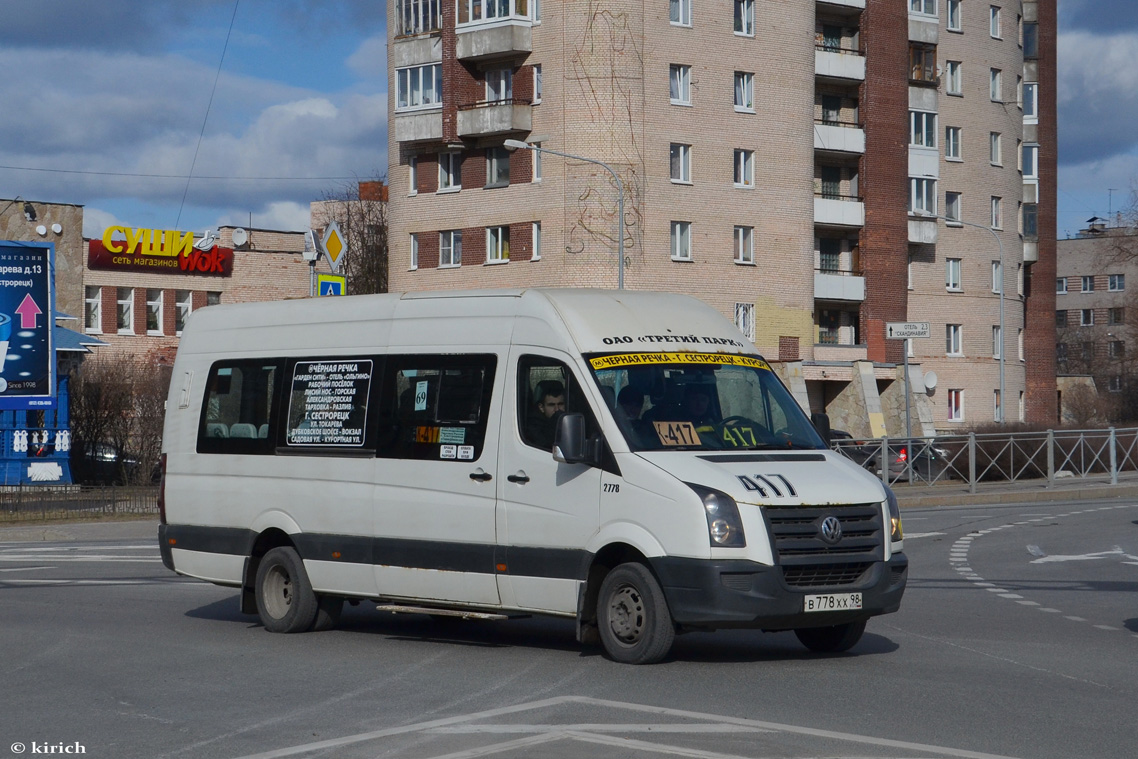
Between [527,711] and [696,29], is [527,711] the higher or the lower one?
the lower one

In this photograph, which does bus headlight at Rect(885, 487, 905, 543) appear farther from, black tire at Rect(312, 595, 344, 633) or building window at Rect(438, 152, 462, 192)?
building window at Rect(438, 152, 462, 192)

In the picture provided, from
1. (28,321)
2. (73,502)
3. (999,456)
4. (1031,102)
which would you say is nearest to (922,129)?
(1031,102)

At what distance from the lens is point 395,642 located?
11680 mm

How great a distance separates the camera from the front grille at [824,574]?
970cm

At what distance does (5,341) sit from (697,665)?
29.0m

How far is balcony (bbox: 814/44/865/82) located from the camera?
5800cm

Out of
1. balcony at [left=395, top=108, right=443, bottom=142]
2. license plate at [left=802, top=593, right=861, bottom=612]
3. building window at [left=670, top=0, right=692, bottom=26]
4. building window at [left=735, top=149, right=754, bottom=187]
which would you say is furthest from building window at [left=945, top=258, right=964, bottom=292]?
license plate at [left=802, top=593, right=861, bottom=612]

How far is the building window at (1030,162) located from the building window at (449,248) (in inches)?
1132

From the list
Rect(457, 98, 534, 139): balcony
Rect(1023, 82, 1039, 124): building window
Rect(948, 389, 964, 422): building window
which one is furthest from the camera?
Rect(1023, 82, 1039, 124): building window

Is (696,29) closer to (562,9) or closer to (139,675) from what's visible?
(562,9)

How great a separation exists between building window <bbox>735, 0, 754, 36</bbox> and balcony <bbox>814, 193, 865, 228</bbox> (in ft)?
24.3

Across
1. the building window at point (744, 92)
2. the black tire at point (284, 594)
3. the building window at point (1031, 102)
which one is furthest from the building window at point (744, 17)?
the black tire at point (284, 594)

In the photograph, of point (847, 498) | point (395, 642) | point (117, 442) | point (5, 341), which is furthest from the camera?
point (117, 442)

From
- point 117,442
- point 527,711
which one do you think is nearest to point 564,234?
point 117,442
